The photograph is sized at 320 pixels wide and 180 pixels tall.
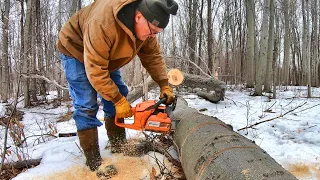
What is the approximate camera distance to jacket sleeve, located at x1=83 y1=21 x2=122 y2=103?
192 cm

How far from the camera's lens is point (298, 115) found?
441cm

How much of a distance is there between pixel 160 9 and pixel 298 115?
12.1ft

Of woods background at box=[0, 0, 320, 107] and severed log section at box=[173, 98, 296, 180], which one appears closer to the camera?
severed log section at box=[173, 98, 296, 180]

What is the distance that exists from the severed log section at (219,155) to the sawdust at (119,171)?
47 centimetres

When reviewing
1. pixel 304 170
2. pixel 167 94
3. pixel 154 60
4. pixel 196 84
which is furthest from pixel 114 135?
pixel 196 84

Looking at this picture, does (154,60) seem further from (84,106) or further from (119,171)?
(119,171)

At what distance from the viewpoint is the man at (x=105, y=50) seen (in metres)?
1.92

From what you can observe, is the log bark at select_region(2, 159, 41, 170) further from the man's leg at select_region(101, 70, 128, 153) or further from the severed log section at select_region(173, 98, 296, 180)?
the severed log section at select_region(173, 98, 296, 180)

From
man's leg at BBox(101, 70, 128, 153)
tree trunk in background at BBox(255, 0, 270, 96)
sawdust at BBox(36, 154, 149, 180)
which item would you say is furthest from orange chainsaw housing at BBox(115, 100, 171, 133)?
tree trunk in background at BBox(255, 0, 270, 96)

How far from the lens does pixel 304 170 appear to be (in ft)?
7.32

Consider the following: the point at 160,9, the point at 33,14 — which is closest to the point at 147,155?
the point at 160,9

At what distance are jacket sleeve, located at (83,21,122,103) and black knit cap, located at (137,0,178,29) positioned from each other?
33 centimetres

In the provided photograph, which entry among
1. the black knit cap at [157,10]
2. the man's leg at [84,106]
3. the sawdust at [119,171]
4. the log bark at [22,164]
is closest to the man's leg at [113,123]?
the sawdust at [119,171]

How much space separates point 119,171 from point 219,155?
121cm
